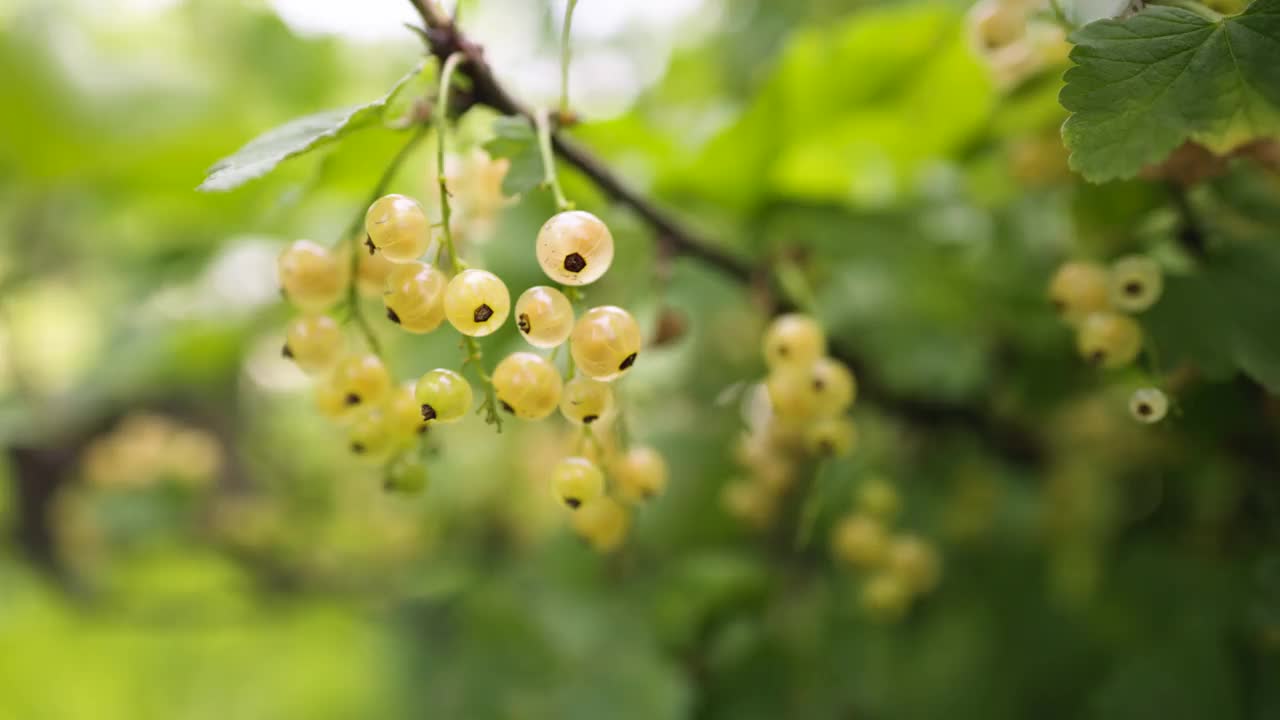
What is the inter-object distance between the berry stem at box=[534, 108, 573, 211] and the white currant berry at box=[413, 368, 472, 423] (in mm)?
120

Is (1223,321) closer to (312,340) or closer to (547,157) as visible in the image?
(547,157)

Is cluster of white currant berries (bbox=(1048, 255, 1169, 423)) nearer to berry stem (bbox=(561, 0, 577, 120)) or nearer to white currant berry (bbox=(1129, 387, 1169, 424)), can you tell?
white currant berry (bbox=(1129, 387, 1169, 424))

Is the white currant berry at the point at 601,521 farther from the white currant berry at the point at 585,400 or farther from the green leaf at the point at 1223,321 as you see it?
the green leaf at the point at 1223,321

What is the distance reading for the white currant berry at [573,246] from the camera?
1.47 feet

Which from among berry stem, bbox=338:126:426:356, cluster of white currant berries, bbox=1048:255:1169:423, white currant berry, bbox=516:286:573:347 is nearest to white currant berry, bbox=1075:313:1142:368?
cluster of white currant berries, bbox=1048:255:1169:423

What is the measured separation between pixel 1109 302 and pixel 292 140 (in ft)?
1.91

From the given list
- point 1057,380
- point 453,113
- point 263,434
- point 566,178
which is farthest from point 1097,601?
point 263,434

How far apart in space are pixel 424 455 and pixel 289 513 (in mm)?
1567

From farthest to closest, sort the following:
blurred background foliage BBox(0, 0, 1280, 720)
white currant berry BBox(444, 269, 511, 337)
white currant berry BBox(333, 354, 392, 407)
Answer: blurred background foliage BBox(0, 0, 1280, 720) → white currant berry BBox(333, 354, 392, 407) → white currant berry BBox(444, 269, 511, 337)

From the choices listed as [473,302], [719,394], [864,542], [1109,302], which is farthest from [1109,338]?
[719,394]

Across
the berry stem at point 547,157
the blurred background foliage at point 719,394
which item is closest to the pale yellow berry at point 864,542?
the blurred background foliage at point 719,394

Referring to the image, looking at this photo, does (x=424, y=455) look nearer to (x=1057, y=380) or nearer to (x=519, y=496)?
(x=1057, y=380)

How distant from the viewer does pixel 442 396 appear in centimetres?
46

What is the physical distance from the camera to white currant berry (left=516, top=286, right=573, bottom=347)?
0.46 m
